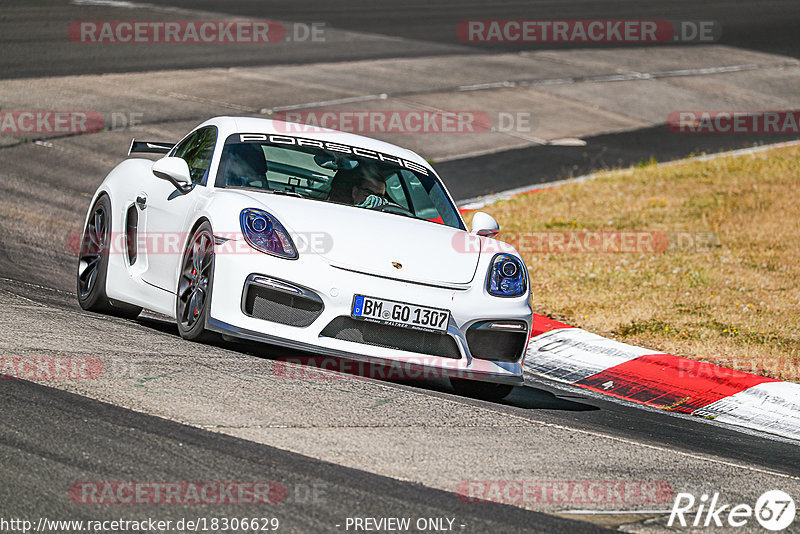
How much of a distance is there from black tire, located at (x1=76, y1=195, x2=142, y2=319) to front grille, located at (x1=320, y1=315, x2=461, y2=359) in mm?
2112

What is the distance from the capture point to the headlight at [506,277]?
6.43 metres

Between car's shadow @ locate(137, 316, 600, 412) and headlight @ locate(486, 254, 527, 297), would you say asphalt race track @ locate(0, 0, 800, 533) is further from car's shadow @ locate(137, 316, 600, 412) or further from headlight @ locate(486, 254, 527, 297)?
headlight @ locate(486, 254, 527, 297)

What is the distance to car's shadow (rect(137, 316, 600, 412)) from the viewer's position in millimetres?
6332

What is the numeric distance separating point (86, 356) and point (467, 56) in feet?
58.8

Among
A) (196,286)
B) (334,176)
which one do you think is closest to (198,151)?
(334,176)

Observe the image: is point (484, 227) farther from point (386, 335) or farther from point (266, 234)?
point (266, 234)

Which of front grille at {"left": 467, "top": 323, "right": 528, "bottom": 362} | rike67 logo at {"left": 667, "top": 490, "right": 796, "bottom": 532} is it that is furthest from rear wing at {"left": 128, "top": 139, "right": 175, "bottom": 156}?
rike67 logo at {"left": 667, "top": 490, "right": 796, "bottom": 532}

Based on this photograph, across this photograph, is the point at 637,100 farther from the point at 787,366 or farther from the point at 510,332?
the point at 510,332

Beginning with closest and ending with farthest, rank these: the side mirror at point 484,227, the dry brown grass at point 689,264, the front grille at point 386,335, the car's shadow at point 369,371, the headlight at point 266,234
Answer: the front grille at point 386,335 < the headlight at point 266,234 < the car's shadow at point 369,371 < the side mirror at point 484,227 < the dry brown grass at point 689,264

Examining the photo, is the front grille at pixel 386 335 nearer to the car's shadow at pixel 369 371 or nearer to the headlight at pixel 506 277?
the car's shadow at pixel 369 371

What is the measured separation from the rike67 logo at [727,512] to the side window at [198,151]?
3.64 m

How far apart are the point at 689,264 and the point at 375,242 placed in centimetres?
540

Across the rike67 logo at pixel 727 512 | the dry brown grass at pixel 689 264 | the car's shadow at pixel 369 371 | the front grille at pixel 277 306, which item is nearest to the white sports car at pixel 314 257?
the front grille at pixel 277 306

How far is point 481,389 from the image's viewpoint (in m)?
6.72
